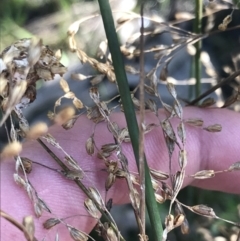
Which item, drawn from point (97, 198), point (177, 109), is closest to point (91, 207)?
point (97, 198)

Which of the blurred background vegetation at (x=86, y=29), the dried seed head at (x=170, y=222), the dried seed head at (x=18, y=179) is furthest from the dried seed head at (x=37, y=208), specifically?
the blurred background vegetation at (x=86, y=29)

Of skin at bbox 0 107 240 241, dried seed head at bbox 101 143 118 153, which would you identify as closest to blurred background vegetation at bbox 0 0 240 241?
skin at bbox 0 107 240 241

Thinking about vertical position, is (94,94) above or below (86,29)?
below

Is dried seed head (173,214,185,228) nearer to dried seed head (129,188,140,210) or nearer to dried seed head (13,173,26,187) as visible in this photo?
dried seed head (129,188,140,210)

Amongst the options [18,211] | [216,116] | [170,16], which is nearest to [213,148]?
[216,116]

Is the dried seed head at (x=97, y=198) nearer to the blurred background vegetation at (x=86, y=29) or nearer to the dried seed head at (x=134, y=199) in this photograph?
the dried seed head at (x=134, y=199)

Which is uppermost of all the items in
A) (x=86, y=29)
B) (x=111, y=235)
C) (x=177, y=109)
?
(x=86, y=29)

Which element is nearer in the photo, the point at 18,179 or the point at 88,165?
the point at 18,179

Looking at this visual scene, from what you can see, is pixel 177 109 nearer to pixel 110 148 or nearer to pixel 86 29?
pixel 110 148
